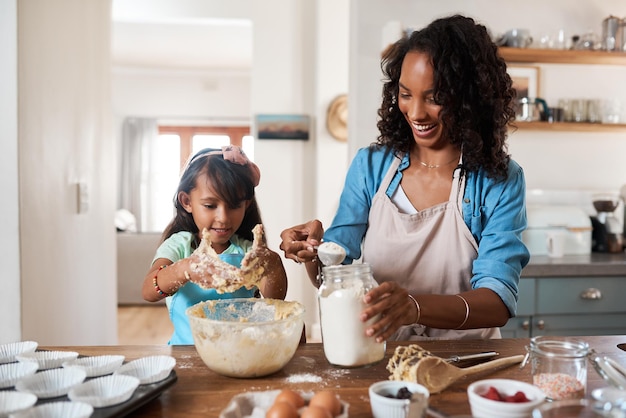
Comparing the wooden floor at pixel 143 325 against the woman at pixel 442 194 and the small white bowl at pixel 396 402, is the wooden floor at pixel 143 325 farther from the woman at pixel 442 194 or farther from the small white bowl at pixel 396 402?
the small white bowl at pixel 396 402

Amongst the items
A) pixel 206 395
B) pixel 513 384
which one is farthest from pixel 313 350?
pixel 513 384

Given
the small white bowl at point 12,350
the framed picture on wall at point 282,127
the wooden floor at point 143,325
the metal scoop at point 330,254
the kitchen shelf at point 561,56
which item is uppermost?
the kitchen shelf at point 561,56

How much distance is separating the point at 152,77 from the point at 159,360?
28.0 ft

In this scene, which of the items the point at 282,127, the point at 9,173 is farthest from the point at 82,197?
the point at 282,127

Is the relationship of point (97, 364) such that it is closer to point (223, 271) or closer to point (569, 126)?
point (223, 271)

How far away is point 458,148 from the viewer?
5.00ft

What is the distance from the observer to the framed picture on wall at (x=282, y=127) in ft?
14.7

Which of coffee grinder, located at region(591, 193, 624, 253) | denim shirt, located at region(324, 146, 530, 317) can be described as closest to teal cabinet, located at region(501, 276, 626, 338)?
coffee grinder, located at region(591, 193, 624, 253)

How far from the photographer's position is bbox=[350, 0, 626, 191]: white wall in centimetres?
305

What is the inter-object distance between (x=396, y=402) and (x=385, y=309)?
0.25 metres

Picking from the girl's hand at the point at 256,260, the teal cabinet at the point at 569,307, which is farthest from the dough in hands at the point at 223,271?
the teal cabinet at the point at 569,307

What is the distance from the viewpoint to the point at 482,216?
4.74 ft

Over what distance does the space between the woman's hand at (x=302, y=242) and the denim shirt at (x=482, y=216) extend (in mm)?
202

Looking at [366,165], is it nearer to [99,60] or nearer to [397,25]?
[397,25]
